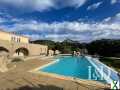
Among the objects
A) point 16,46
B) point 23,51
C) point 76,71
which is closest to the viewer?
point 76,71

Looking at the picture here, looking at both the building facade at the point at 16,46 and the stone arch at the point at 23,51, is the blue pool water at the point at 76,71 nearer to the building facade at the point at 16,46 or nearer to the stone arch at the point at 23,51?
the building facade at the point at 16,46

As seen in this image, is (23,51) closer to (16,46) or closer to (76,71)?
(16,46)

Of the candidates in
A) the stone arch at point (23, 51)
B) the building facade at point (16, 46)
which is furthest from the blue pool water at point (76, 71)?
the stone arch at point (23, 51)

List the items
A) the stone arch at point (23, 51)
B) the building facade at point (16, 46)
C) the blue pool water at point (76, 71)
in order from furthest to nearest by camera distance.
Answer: the stone arch at point (23, 51) → the building facade at point (16, 46) → the blue pool water at point (76, 71)

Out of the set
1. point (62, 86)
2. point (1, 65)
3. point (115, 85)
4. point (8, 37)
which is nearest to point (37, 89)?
point (62, 86)

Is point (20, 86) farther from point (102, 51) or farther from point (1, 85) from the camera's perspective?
point (102, 51)

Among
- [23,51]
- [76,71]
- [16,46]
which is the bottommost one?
[76,71]

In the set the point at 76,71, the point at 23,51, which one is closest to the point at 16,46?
the point at 23,51

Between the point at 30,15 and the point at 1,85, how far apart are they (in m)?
29.4

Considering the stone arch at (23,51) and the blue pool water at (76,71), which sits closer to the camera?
the blue pool water at (76,71)

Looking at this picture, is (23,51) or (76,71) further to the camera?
(23,51)

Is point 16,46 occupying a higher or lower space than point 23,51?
higher

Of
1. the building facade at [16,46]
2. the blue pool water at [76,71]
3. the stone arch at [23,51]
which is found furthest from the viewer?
the stone arch at [23,51]

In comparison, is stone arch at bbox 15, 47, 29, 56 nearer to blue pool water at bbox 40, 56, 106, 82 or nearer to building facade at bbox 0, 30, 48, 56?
building facade at bbox 0, 30, 48, 56
